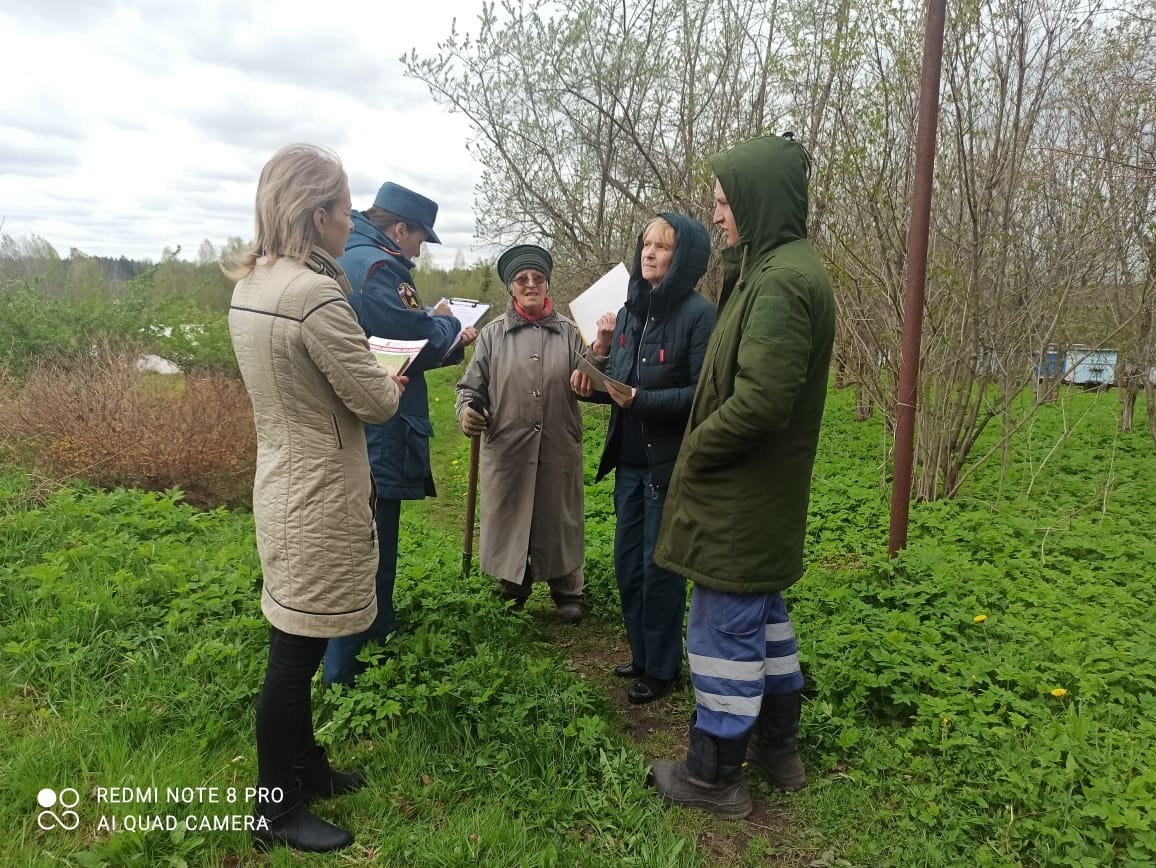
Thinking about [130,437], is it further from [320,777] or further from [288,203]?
[288,203]

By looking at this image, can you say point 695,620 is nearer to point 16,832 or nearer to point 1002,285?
point 16,832

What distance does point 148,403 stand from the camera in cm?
760

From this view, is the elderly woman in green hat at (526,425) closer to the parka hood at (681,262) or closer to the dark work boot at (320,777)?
the parka hood at (681,262)

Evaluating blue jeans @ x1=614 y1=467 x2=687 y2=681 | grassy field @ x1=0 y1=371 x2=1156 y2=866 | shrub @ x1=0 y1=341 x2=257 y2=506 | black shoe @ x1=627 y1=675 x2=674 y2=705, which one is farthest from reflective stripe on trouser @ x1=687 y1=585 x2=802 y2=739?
shrub @ x1=0 y1=341 x2=257 y2=506

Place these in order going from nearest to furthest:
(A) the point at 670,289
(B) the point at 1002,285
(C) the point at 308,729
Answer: (C) the point at 308,729 < (A) the point at 670,289 < (B) the point at 1002,285

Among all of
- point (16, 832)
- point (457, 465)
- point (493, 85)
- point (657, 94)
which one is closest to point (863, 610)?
point (16, 832)

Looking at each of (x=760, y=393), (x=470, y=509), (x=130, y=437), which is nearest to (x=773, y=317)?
(x=760, y=393)

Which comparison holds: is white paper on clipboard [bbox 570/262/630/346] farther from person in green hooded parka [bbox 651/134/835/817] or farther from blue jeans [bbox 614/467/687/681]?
person in green hooded parka [bbox 651/134/835/817]

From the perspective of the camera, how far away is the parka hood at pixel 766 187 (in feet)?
7.97

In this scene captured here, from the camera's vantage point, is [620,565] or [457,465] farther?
[457,465]

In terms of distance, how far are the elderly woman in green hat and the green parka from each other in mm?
1526

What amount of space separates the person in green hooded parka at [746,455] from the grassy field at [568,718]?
0.30 m

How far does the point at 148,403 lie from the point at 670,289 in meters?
6.52

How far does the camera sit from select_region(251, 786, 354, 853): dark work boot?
237 cm
